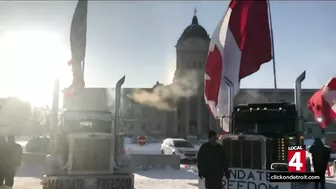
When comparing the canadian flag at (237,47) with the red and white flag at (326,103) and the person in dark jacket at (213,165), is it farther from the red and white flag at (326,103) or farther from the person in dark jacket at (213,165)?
the red and white flag at (326,103)

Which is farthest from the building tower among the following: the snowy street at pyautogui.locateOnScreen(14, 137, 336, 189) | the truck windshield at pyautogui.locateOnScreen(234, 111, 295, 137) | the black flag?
the truck windshield at pyautogui.locateOnScreen(234, 111, 295, 137)

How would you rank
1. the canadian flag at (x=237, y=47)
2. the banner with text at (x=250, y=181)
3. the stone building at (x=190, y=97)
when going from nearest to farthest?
the banner with text at (x=250, y=181) → the canadian flag at (x=237, y=47) → the stone building at (x=190, y=97)

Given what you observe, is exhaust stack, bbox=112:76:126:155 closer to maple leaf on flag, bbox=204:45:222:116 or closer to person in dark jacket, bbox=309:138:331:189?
maple leaf on flag, bbox=204:45:222:116

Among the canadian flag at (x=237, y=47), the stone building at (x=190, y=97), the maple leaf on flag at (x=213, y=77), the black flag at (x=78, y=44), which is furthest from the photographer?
the stone building at (x=190, y=97)

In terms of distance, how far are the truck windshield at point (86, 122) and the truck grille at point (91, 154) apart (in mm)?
1443

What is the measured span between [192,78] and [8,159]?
74.3 metres

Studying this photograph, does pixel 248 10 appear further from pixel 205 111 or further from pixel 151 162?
pixel 205 111

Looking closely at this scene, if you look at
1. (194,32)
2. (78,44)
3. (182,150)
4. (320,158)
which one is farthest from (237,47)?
(194,32)

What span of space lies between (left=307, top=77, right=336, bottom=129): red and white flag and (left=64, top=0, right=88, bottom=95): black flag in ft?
39.0

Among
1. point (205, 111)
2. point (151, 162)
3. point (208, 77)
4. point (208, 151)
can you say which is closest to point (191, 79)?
point (205, 111)

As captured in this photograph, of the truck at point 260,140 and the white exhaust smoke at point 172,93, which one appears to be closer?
the truck at point 260,140

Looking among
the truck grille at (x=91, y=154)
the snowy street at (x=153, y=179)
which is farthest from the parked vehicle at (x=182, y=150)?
the truck grille at (x=91, y=154)

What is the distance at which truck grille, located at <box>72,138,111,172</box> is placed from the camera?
496 inches

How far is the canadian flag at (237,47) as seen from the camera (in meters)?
13.7
